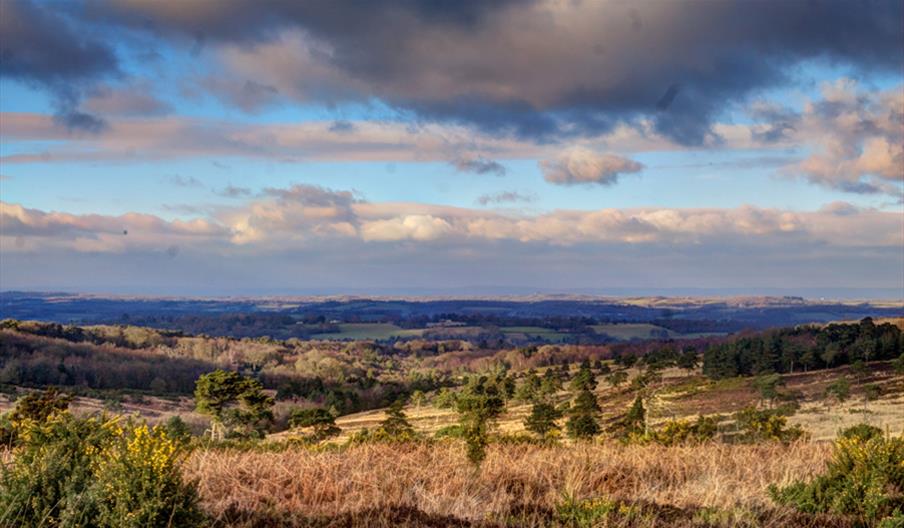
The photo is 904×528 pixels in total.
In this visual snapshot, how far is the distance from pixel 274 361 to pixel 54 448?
198 meters

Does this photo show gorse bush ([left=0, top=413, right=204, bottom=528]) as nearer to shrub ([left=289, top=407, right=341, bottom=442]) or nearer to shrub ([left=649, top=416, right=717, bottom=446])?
shrub ([left=649, top=416, right=717, bottom=446])

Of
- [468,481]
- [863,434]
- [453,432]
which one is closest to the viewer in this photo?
[468,481]

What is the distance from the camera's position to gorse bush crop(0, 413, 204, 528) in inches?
221

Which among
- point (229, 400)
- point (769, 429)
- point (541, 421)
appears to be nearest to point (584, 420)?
point (541, 421)

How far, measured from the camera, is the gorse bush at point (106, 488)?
18.4 ft

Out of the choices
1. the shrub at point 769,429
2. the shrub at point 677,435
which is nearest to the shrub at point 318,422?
the shrub at point 769,429

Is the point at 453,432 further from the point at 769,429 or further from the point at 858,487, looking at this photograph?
the point at 769,429

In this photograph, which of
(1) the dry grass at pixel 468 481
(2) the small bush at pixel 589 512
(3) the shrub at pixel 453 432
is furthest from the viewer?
(3) the shrub at pixel 453 432

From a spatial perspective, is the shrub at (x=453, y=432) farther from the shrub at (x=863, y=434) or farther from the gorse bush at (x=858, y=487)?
the shrub at (x=863, y=434)

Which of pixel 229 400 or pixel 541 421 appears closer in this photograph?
pixel 541 421

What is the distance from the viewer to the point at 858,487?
330 inches

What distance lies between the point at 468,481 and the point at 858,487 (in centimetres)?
484

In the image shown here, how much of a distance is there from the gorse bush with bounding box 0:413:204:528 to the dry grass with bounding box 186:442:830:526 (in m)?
1.22

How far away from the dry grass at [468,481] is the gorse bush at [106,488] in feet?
4.02
